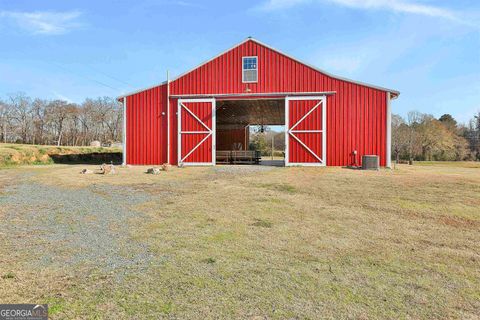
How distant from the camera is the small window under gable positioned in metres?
17.2

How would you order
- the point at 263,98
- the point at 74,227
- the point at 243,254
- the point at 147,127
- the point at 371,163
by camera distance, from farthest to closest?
the point at 147,127 < the point at 263,98 < the point at 371,163 < the point at 74,227 < the point at 243,254

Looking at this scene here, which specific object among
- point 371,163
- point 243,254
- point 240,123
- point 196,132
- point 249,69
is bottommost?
point 243,254

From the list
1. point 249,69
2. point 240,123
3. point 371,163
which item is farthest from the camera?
point 240,123

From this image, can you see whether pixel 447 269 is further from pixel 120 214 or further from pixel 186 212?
pixel 120 214

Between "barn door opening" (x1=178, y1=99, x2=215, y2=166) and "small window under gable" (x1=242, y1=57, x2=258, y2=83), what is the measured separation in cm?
211

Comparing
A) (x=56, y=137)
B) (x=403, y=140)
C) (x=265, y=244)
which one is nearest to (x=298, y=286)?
(x=265, y=244)

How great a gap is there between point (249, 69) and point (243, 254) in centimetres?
1412

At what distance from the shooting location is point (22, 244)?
4.72 metres

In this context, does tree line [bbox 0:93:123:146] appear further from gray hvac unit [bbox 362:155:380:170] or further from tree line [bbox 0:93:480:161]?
gray hvac unit [bbox 362:155:380:170]

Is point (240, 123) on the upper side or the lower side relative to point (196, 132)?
upper

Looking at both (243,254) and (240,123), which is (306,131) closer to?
(243,254)

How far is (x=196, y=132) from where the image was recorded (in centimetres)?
1761

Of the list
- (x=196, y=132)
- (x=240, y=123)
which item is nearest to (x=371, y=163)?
(x=196, y=132)

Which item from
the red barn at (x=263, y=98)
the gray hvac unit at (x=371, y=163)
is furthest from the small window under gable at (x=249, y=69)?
the gray hvac unit at (x=371, y=163)
